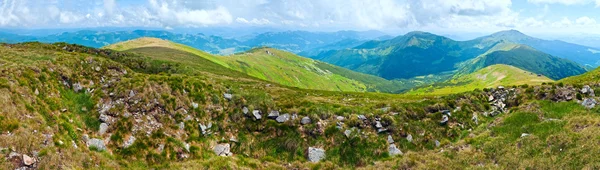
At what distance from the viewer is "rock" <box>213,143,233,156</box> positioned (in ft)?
68.6

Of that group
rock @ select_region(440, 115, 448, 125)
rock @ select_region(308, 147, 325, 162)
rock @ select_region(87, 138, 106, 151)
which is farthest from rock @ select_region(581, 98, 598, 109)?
rock @ select_region(87, 138, 106, 151)

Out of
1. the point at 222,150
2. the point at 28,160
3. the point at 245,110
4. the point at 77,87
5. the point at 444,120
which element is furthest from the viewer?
the point at 444,120

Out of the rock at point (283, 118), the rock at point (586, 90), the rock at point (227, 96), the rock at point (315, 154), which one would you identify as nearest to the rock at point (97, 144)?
the rock at point (227, 96)

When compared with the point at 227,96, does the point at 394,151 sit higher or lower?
lower

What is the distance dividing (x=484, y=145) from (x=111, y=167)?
76.6 ft

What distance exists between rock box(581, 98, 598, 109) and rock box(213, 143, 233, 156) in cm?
2904

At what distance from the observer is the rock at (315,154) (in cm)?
2123

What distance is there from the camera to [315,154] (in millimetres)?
21500

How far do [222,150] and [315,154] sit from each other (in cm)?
667

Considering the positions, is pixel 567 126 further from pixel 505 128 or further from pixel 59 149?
pixel 59 149

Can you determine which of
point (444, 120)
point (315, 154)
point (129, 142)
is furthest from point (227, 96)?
point (444, 120)

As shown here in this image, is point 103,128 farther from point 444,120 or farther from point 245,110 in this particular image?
point 444,120

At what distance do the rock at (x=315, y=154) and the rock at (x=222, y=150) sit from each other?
5714 millimetres

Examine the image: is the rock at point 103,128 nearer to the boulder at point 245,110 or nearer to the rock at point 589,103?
the boulder at point 245,110
